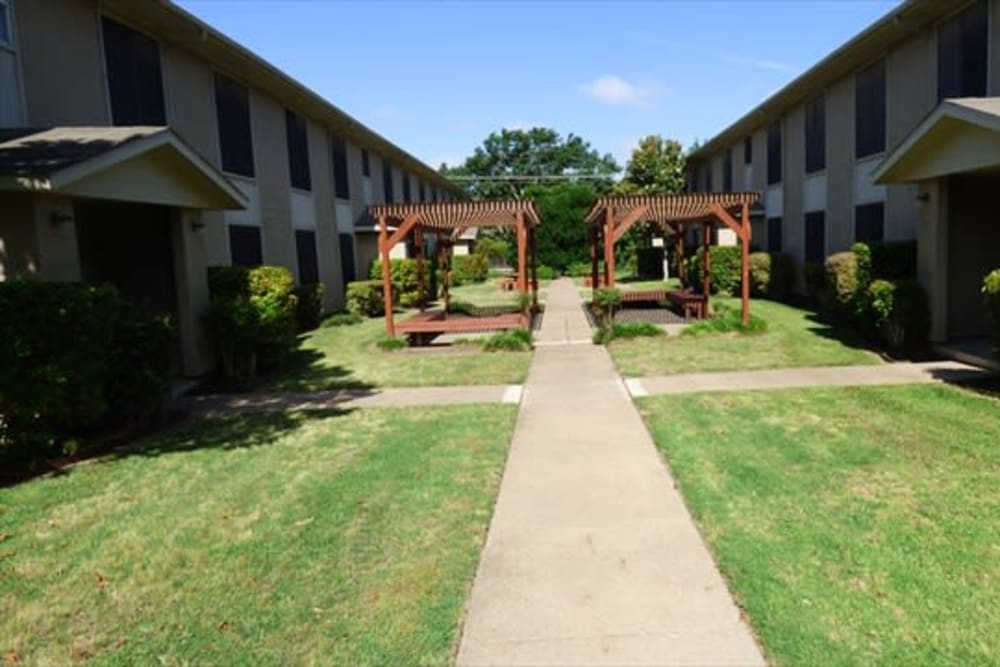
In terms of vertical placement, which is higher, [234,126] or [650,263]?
[234,126]

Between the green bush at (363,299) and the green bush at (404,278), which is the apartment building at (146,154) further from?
the green bush at (404,278)

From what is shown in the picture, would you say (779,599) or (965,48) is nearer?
(779,599)

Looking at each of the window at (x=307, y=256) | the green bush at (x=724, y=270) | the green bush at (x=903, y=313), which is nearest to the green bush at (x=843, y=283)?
the green bush at (x=903, y=313)

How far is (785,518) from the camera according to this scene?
5.10 meters

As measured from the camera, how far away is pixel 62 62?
34.4 feet

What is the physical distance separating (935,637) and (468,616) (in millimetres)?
2369

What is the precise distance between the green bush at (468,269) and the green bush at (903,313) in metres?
26.4

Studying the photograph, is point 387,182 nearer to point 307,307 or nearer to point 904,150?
point 307,307

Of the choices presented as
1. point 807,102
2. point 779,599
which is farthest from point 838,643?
point 807,102

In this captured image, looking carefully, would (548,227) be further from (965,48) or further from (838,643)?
(838,643)

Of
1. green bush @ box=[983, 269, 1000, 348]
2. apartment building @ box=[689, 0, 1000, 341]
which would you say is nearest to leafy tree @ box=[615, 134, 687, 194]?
apartment building @ box=[689, 0, 1000, 341]

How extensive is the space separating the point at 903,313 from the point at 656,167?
110ft

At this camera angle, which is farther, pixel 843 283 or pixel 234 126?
pixel 234 126

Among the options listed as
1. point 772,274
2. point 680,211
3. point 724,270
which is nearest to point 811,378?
point 680,211
